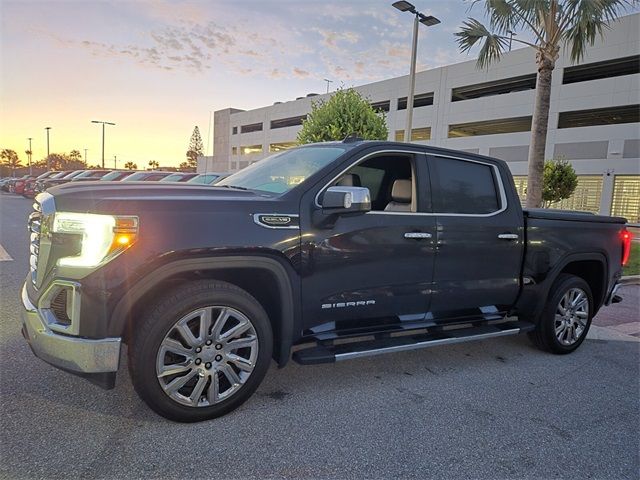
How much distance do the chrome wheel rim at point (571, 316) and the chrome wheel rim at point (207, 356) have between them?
10.6 ft

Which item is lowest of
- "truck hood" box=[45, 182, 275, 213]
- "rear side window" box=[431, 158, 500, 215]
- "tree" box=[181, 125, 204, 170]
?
"truck hood" box=[45, 182, 275, 213]

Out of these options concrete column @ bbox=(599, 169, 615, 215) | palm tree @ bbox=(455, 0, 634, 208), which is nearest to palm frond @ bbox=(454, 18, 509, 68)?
palm tree @ bbox=(455, 0, 634, 208)

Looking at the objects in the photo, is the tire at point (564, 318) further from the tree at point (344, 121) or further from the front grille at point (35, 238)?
the tree at point (344, 121)

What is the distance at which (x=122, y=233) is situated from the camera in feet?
8.23

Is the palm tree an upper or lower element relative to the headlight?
upper

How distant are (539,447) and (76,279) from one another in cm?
299


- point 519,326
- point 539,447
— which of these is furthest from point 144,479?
point 519,326

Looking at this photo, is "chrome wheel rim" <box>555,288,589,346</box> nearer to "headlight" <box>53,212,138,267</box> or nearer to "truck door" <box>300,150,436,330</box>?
"truck door" <box>300,150,436,330</box>

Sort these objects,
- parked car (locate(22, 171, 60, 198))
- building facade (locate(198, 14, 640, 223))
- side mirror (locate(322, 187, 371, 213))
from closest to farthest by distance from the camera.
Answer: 1. side mirror (locate(322, 187, 371, 213))
2. parked car (locate(22, 171, 60, 198))
3. building facade (locate(198, 14, 640, 223))

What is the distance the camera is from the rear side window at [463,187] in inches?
149

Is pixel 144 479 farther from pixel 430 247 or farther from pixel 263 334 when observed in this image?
pixel 430 247

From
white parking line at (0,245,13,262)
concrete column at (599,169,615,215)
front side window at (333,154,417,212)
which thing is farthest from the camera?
concrete column at (599,169,615,215)

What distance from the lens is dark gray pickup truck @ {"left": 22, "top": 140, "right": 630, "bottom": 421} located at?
99.9 inches

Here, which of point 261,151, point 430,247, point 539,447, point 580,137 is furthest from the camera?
point 261,151
